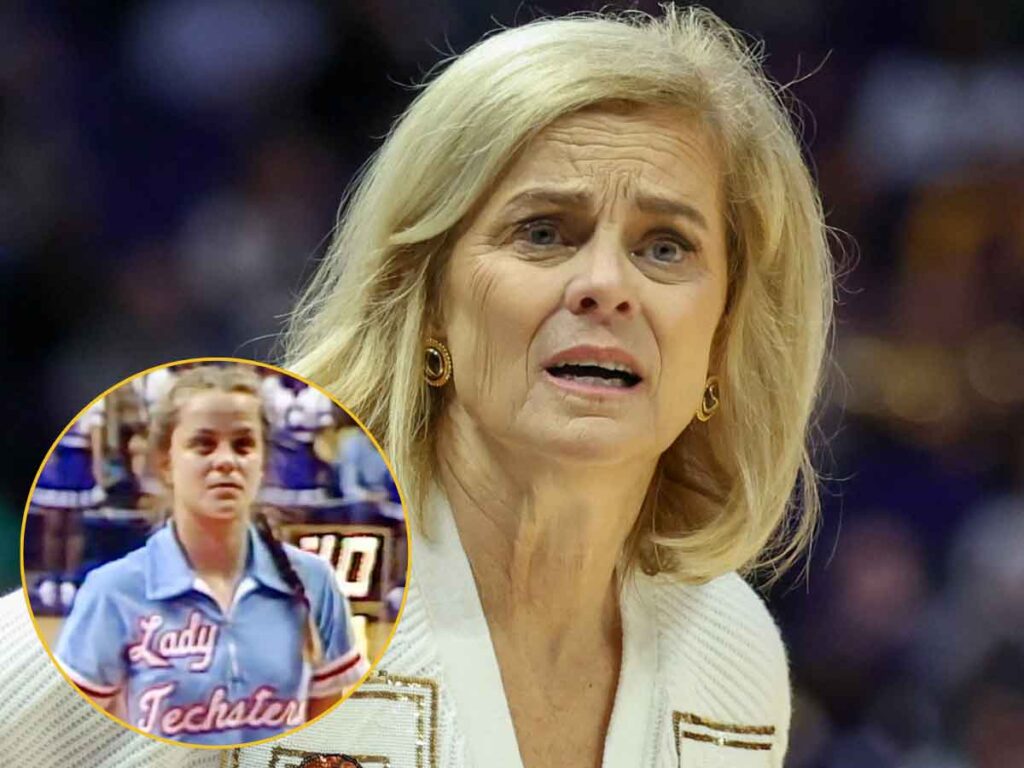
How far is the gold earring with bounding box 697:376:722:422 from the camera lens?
152 cm

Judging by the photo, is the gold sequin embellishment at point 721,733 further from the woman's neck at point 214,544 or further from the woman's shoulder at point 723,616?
the woman's neck at point 214,544

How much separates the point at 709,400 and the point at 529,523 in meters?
0.24

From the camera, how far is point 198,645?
1056 millimetres

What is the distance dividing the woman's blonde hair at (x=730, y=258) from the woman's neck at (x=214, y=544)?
1.24ft

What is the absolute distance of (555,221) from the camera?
4.49ft

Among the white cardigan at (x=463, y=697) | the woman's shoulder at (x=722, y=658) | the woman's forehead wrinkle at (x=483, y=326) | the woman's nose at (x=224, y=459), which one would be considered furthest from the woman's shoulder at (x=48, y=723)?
the woman's shoulder at (x=722, y=658)

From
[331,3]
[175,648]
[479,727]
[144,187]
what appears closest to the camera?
[175,648]

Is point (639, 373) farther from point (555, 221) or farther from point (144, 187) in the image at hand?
point (144, 187)

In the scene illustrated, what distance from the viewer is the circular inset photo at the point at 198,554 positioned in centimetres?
104

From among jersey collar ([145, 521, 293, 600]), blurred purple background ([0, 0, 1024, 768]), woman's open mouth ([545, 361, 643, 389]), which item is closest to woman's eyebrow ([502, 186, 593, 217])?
woman's open mouth ([545, 361, 643, 389])

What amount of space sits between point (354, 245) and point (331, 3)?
3.40ft

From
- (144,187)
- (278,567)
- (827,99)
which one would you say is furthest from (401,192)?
(827,99)

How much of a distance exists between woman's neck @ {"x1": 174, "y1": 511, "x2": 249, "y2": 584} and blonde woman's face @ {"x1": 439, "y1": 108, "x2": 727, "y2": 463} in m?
0.36

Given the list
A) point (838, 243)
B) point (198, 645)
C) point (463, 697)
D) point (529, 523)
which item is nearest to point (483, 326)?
point (529, 523)
